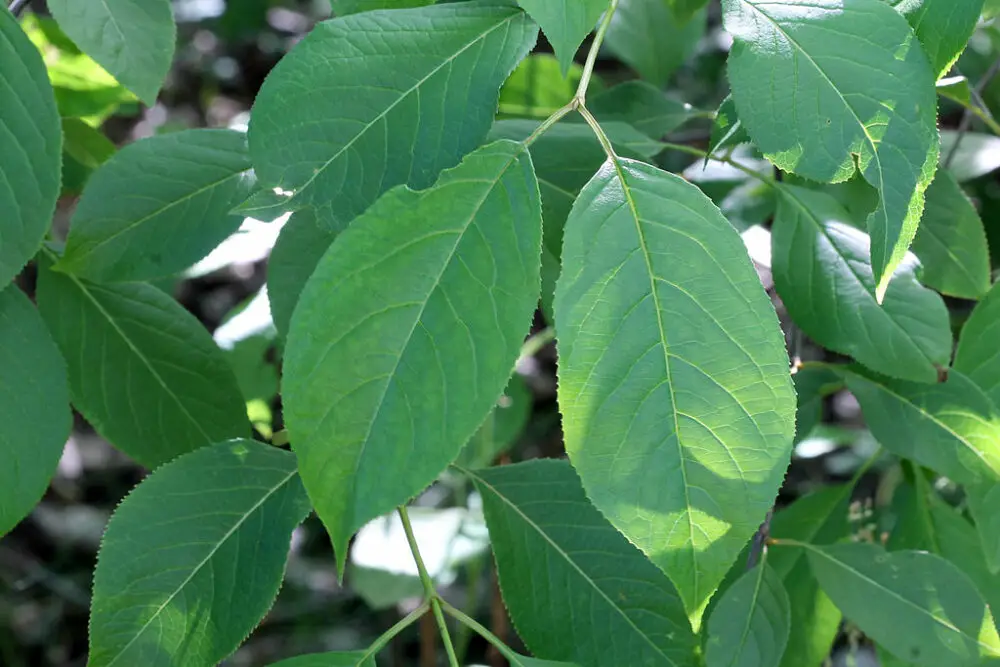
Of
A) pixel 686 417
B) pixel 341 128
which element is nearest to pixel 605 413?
pixel 686 417

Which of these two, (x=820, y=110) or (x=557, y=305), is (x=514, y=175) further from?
(x=820, y=110)

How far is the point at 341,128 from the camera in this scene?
67 centimetres

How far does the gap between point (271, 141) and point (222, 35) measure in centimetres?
254

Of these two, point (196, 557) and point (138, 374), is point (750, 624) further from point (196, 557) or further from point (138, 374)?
point (138, 374)

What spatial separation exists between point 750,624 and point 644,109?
0.58 m

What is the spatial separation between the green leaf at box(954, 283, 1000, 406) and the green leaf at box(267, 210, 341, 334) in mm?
547

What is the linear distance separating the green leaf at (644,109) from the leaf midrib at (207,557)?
1.80ft

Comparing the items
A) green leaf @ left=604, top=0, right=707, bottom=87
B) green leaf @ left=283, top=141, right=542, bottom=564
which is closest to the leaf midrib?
green leaf @ left=283, top=141, right=542, bottom=564

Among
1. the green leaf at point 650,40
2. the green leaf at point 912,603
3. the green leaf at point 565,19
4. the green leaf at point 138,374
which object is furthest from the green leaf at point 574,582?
the green leaf at point 650,40

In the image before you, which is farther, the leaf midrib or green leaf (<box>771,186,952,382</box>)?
green leaf (<box>771,186,952,382</box>)

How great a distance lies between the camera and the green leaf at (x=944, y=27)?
67 cm

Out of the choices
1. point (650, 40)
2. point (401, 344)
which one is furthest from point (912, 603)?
point (650, 40)

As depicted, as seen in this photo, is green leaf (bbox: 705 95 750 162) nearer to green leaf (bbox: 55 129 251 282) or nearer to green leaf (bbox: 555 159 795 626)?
green leaf (bbox: 555 159 795 626)

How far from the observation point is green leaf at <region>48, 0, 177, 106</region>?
2.59 ft
